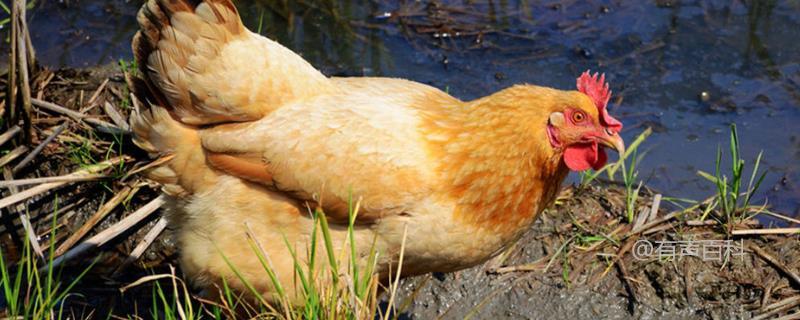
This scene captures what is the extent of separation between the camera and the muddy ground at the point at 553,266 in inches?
191

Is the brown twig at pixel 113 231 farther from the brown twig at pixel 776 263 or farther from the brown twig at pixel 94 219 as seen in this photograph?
the brown twig at pixel 776 263

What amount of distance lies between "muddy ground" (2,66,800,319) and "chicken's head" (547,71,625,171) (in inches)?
36.1

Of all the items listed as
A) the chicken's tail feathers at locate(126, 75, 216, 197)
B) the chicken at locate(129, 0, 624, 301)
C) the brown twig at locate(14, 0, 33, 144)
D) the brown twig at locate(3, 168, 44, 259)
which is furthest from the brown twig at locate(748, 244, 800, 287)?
the brown twig at locate(14, 0, 33, 144)

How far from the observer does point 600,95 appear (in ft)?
13.6

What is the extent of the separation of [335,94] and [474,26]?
276 cm

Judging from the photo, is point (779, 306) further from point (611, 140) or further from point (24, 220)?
point (24, 220)

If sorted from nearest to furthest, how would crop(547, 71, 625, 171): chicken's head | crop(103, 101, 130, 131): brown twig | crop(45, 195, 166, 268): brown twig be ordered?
crop(547, 71, 625, 171): chicken's head < crop(45, 195, 166, 268): brown twig < crop(103, 101, 130, 131): brown twig

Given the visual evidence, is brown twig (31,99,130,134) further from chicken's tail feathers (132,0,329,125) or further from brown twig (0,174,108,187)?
chicken's tail feathers (132,0,329,125)

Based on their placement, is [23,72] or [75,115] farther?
[75,115]

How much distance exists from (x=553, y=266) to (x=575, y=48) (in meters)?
2.17

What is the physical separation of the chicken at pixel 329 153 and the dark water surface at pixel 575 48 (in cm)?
197

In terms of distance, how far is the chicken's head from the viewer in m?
4.05

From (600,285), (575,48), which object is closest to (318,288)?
(600,285)

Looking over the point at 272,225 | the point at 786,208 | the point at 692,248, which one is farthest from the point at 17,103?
the point at 786,208
